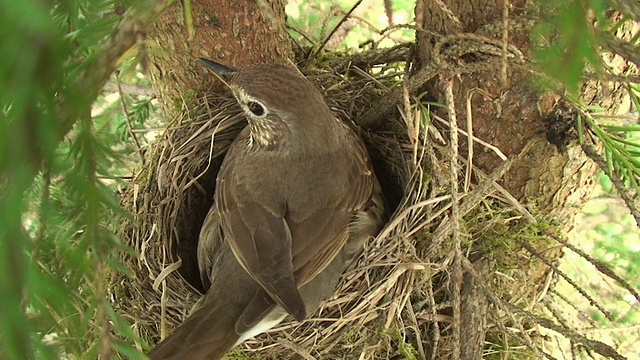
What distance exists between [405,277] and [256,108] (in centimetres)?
91

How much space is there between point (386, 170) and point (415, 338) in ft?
3.08

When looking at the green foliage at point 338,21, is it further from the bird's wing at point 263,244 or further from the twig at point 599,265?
the twig at point 599,265

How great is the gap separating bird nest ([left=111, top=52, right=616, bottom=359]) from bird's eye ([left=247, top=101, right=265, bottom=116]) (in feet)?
1.22

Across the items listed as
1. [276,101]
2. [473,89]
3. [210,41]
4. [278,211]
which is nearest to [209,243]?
[278,211]

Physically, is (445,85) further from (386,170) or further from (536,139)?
(386,170)

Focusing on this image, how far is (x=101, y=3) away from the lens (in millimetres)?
956

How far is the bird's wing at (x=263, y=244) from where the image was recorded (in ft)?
6.90

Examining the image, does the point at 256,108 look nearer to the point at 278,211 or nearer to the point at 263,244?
the point at 278,211

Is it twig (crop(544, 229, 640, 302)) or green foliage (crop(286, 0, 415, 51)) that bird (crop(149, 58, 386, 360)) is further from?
twig (crop(544, 229, 640, 302))

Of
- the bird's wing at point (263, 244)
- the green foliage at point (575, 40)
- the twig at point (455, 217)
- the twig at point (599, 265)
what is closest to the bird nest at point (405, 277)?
the twig at point (455, 217)

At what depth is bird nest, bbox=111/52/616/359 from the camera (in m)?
2.34

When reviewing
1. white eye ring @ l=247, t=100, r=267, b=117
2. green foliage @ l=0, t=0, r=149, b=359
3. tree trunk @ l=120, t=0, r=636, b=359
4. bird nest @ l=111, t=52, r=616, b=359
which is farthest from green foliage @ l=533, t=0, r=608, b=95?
white eye ring @ l=247, t=100, r=267, b=117

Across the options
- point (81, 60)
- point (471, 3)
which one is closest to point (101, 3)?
point (81, 60)

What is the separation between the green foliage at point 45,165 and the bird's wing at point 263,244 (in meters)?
Result: 1.03
